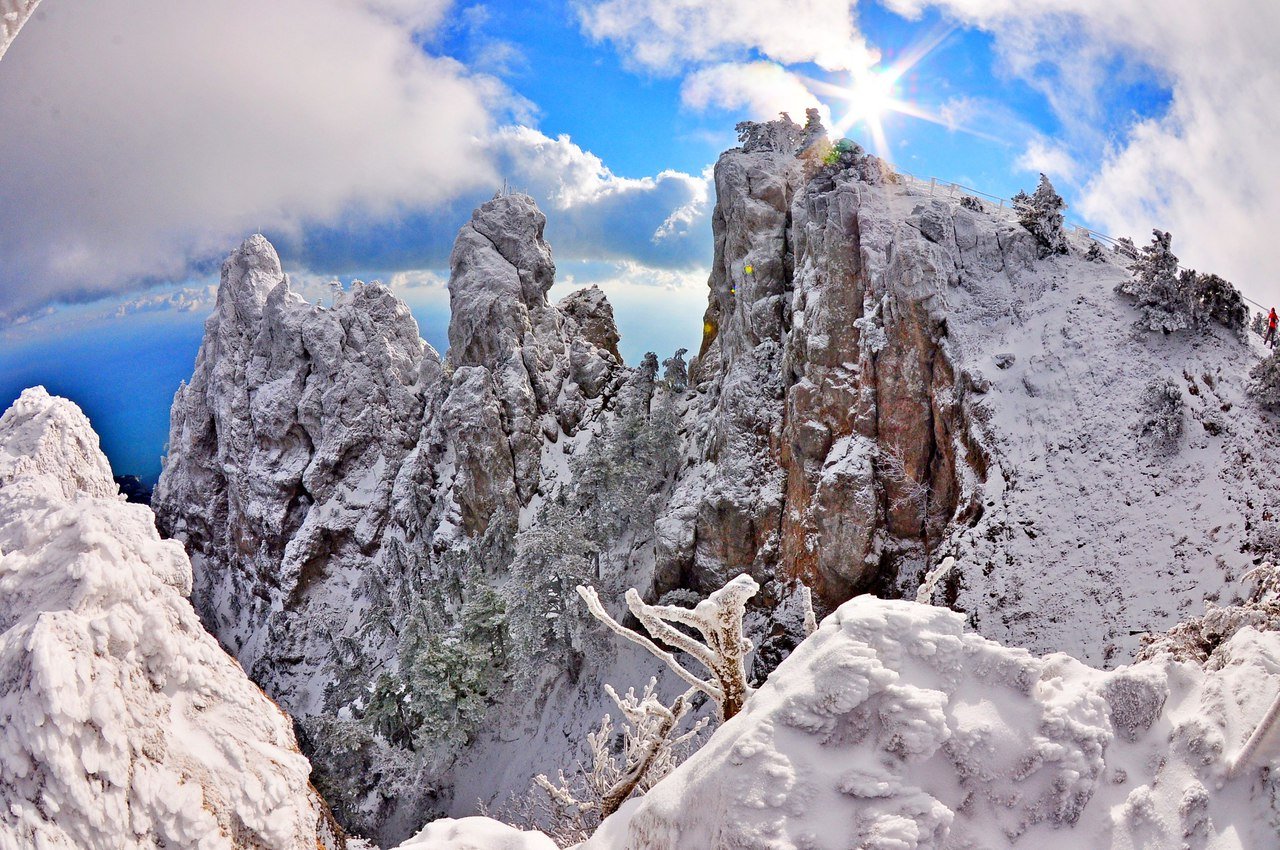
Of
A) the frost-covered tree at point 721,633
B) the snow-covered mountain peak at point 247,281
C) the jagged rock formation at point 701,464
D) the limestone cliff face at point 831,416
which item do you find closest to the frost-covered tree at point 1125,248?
the jagged rock formation at point 701,464

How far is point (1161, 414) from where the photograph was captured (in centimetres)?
1941

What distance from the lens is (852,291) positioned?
2731 centimetres

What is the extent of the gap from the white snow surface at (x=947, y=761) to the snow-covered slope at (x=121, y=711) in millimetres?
3484

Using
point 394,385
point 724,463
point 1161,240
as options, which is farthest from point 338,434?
point 1161,240

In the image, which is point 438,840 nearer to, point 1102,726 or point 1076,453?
point 1102,726

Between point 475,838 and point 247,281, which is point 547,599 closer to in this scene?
point 475,838

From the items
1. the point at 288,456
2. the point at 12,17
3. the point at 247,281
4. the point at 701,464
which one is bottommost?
the point at 288,456

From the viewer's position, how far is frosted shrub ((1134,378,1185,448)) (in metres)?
19.0

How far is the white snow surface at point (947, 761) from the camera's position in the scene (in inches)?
164

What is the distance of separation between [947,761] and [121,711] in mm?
6449

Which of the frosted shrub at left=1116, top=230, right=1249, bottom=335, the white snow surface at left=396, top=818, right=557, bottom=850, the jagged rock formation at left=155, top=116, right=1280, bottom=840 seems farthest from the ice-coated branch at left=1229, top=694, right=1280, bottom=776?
the frosted shrub at left=1116, top=230, right=1249, bottom=335

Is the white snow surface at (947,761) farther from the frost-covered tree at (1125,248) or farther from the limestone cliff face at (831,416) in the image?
the frost-covered tree at (1125,248)

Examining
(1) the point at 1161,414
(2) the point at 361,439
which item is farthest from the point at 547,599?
(2) the point at 361,439

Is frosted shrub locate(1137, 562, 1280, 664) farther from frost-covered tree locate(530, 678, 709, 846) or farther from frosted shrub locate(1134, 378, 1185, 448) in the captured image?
frosted shrub locate(1134, 378, 1185, 448)
